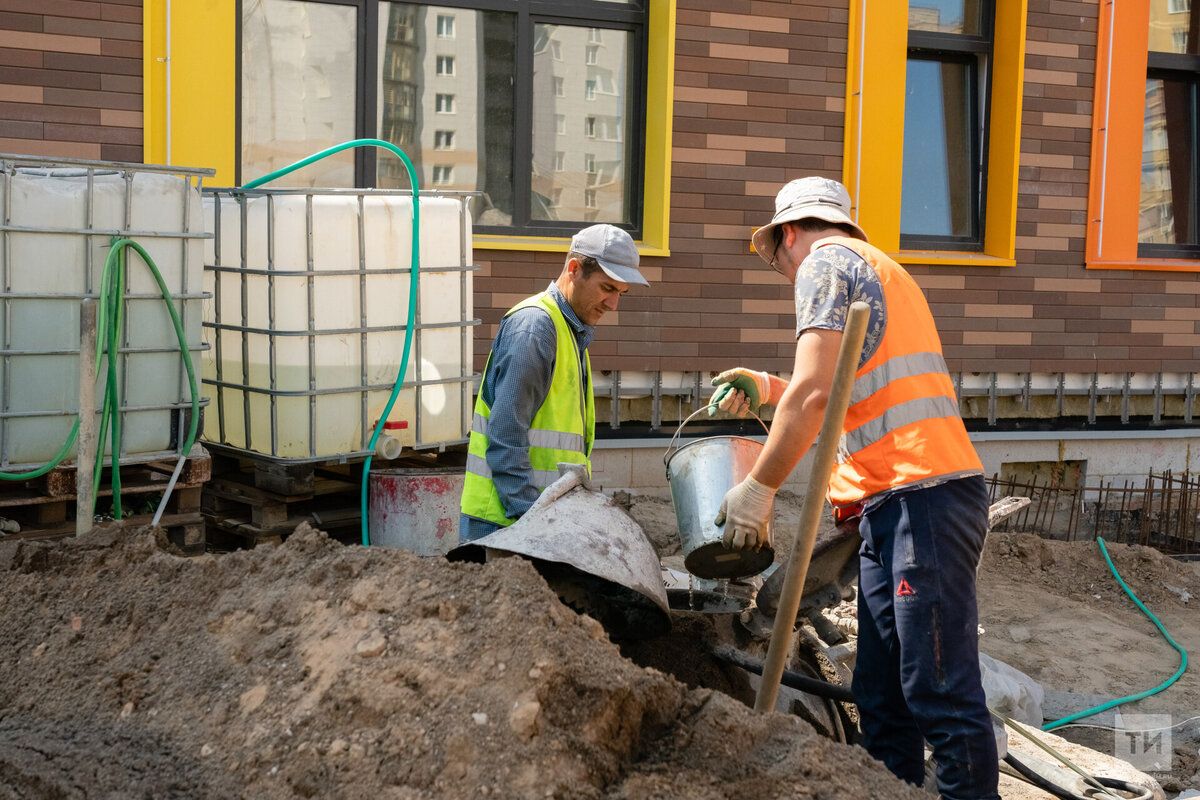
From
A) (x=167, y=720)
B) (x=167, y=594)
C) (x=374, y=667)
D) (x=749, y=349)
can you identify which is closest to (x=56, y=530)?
(x=167, y=594)

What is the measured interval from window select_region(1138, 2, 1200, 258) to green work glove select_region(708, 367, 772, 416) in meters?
5.52

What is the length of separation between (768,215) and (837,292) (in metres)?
4.15

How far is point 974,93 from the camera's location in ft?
26.2

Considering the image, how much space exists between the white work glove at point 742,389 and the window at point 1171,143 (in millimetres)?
5483

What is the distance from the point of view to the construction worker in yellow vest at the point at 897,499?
122 inches

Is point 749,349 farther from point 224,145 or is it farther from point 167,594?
point 167,594

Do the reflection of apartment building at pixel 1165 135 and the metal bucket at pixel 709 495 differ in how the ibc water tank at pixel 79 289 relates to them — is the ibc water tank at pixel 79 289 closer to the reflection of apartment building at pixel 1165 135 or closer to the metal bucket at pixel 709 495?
the metal bucket at pixel 709 495

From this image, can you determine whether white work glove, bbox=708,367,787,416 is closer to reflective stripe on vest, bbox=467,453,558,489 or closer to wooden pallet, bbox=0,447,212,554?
reflective stripe on vest, bbox=467,453,558,489

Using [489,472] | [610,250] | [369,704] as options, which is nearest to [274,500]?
[489,472]

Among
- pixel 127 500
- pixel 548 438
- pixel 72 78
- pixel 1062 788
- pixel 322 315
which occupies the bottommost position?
pixel 1062 788

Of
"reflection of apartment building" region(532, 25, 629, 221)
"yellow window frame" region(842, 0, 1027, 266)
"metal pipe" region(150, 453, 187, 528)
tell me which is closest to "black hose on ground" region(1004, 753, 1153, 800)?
"metal pipe" region(150, 453, 187, 528)

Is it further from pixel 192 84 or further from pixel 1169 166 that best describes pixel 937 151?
pixel 192 84

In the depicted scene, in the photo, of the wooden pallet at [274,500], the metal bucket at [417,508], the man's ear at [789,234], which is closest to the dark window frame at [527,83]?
the wooden pallet at [274,500]

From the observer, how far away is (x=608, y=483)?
7031mm
